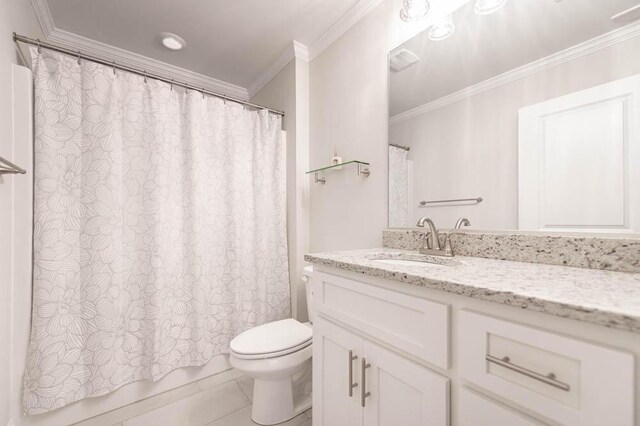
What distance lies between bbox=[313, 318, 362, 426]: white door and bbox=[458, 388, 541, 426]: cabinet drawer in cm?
32

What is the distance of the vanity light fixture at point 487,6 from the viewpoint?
1.09 meters

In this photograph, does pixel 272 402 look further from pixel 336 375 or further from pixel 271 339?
pixel 336 375

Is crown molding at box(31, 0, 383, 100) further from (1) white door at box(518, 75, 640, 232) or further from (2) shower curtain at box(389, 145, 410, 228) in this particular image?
(1) white door at box(518, 75, 640, 232)

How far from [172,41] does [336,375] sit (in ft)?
7.80

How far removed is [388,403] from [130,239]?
1.54m

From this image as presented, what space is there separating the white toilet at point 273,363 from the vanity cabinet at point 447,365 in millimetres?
309

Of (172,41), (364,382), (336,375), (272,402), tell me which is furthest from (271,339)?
(172,41)

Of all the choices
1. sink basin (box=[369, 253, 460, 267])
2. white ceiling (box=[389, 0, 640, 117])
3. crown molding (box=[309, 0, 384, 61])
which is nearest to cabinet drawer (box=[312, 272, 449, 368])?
sink basin (box=[369, 253, 460, 267])

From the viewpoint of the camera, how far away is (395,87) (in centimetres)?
145

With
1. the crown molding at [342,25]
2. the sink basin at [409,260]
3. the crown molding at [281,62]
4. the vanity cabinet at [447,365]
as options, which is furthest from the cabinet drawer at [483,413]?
the crown molding at [281,62]

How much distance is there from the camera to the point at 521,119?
99 cm

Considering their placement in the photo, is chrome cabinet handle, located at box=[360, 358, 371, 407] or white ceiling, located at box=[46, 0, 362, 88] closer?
chrome cabinet handle, located at box=[360, 358, 371, 407]

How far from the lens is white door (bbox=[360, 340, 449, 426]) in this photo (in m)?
0.65

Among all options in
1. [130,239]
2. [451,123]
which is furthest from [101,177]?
[451,123]
